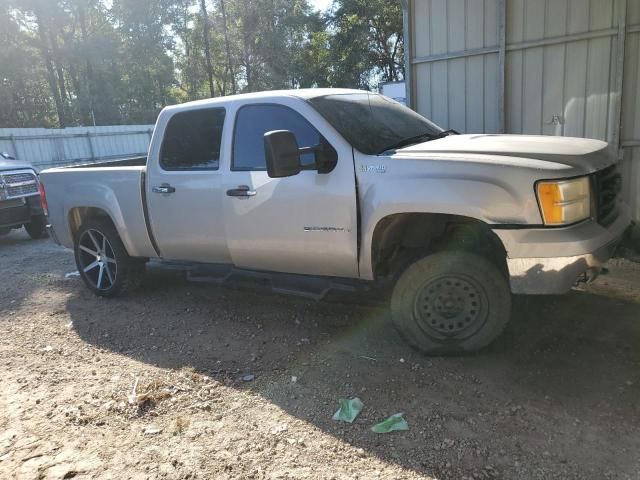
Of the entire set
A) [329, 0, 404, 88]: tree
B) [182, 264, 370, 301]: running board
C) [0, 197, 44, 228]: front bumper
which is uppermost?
[329, 0, 404, 88]: tree

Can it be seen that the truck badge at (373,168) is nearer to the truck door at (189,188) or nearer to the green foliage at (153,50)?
the truck door at (189,188)

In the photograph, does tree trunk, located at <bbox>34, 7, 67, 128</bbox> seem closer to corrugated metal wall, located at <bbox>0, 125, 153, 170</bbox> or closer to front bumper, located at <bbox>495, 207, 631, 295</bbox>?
corrugated metal wall, located at <bbox>0, 125, 153, 170</bbox>

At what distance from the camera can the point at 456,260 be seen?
11.5ft

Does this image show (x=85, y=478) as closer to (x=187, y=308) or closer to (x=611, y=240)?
(x=187, y=308)

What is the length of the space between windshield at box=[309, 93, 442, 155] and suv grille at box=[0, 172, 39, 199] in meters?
7.05

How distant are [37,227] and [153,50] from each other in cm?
2751

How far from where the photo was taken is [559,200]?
3.13 metres

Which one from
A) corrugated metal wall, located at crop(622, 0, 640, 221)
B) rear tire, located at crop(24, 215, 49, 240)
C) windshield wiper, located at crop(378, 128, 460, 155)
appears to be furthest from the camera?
rear tire, located at crop(24, 215, 49, 240)

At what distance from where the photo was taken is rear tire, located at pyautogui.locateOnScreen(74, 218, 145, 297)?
5.42 m

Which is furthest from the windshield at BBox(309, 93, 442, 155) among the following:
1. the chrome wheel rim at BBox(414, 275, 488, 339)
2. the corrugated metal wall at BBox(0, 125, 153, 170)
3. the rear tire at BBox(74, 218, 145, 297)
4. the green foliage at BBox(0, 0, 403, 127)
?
the green foliage at BBox(0, 0, 403, 127)

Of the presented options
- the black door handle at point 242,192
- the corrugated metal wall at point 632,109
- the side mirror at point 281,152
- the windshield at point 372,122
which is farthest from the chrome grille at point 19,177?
the corrugated metal wall at point 632,109

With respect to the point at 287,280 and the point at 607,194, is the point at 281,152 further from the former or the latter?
the point at 607,194

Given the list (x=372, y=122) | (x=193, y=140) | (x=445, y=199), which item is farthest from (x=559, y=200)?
(x=193, y=140)

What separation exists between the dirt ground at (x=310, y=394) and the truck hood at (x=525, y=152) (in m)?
1.31
